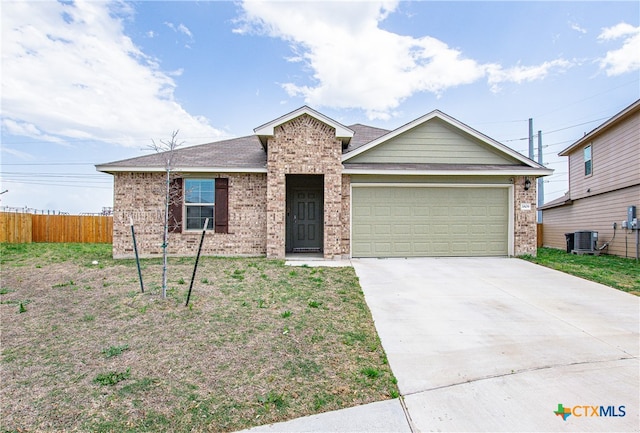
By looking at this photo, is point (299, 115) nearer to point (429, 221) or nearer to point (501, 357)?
point (429, 221)

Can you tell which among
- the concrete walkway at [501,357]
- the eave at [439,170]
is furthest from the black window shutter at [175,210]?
the concrete walkway at [501,357]

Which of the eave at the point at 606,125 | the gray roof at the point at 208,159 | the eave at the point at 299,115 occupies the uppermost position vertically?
the eave at the point at 606,125

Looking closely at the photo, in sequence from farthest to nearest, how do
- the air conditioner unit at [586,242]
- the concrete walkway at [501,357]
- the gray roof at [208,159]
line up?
1. the air conditioner unit at [586,242]
2. the gray roof at [208,159]
3. the concrete walkway at [501,357]

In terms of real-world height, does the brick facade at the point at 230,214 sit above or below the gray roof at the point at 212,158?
below

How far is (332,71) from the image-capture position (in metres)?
15.3

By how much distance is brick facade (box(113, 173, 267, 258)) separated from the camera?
10.4 meters

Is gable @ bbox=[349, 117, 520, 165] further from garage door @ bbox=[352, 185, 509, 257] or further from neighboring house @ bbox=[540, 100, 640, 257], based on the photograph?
neighboring house @ bbox=[540, 100, 640, 257]

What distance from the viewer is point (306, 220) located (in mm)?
12141

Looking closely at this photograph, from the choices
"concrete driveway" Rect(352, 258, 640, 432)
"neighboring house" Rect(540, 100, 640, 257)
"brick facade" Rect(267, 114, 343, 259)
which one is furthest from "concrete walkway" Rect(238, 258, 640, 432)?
"neighboring house" Rect(540, 100, 640, 257)

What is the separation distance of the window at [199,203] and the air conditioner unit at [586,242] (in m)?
13.8

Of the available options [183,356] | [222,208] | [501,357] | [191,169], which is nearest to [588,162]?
[501,357]

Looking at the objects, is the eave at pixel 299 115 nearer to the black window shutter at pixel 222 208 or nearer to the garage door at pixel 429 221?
the garage door at pixel 429 221

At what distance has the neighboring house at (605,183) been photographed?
11.6 metres

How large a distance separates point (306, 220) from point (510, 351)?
8.82 metres
